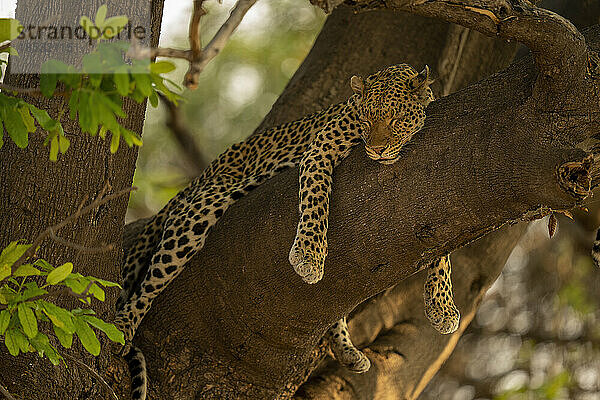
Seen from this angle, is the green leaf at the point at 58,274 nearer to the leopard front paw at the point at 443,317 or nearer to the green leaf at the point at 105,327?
the green leaf at the point at 105,327

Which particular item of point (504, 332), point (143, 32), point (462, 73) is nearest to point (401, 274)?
point (143, 32)

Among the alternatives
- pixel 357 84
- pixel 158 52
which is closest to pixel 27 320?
pixel 158 52

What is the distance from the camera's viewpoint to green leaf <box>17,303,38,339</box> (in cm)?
332

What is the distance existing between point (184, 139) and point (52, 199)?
4433mm

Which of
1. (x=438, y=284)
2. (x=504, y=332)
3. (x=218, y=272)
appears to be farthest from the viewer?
(x=504, y=332)

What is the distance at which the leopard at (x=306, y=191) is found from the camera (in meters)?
4.49

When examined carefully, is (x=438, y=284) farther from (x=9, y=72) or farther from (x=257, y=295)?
(x=9, y=72)

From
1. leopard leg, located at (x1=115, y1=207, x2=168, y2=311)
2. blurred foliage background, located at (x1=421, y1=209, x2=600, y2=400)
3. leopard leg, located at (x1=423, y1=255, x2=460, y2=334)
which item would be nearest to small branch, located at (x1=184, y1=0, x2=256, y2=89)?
leopard leg, located at (x1=423, y1=255, x2=460, y2=334)

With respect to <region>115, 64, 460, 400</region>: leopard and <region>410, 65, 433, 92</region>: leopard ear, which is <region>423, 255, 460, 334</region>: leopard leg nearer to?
<region>115, 64, 460, 400</region>: leopard

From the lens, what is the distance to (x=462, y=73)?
23.2 feet

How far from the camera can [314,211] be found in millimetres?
4488

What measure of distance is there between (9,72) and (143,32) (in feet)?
2.81

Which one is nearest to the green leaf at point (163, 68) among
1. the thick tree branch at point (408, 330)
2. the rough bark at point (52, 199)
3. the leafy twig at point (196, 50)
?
the leafy twig at point (196, 50)

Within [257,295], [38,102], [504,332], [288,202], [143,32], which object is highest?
[143,32]
